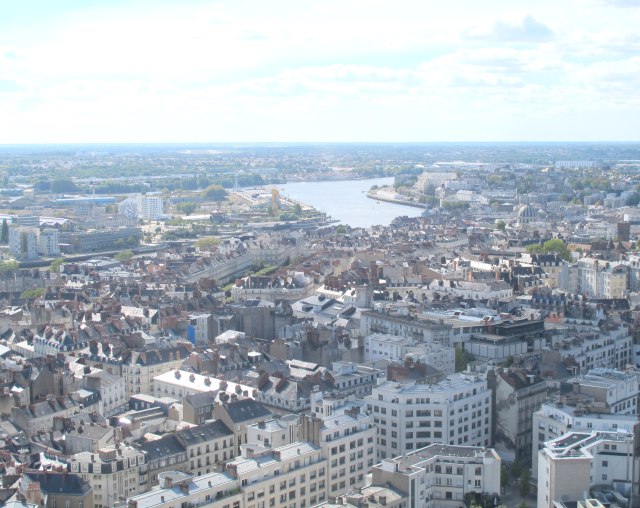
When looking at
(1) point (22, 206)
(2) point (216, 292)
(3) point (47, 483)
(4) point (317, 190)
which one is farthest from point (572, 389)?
(4) point (317, 190)

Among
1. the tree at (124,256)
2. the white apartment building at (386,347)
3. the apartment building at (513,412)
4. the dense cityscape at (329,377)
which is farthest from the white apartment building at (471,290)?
the tree at (124,256)

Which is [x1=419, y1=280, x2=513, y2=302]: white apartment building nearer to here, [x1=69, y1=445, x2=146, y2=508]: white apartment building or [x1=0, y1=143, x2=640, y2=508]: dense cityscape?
[x1=0, y1=143, x2=640, y2=508]: dense cityscape

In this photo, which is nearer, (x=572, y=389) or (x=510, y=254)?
(x=572, y=389)

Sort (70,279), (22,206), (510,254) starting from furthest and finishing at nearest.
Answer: (22,206), (510,254), (70,279)

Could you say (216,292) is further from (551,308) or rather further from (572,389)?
(572,389)

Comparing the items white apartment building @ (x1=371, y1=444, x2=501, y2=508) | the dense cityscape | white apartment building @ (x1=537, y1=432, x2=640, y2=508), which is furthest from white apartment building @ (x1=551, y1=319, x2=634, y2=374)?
white apartment building @ (x1=371, y1=444, x2=501, y2=508)

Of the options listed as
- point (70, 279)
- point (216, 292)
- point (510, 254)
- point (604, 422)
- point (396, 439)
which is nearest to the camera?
point (604, 422)

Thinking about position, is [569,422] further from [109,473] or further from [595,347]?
[595,347]
